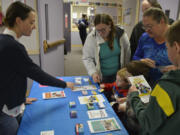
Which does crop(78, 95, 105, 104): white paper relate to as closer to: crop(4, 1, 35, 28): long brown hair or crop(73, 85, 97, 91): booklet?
crop(73, 85, 97, 91): booklet

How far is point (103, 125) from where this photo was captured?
1187mm

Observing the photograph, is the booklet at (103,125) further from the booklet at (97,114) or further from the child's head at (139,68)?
the child's head at (139,68)

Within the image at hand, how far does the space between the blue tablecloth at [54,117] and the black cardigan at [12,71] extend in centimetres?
17

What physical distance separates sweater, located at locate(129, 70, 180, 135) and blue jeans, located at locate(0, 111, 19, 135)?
978 mm

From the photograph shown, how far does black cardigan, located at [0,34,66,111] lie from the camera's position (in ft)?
3.79

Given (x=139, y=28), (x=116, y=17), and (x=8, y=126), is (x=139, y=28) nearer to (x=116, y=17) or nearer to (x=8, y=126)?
(x=8, y=126)

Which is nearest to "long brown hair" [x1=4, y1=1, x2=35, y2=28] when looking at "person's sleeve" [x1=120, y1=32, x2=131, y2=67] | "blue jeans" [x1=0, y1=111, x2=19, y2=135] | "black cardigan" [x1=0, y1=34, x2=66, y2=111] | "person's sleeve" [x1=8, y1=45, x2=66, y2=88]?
"black cardigan" [x1=0, y1=34, x2=66, y2=111]

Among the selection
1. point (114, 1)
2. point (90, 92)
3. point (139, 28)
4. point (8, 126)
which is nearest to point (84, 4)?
point (114, 1)

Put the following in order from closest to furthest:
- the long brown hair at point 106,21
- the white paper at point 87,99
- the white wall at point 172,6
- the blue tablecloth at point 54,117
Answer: the blue tablecloth at point 54,117
the white paper at point 87,99
the long brown hair at point 106,21
the white wall at point 172,6

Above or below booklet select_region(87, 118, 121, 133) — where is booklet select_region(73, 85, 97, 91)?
above


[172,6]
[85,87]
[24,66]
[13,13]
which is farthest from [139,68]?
[172,6]

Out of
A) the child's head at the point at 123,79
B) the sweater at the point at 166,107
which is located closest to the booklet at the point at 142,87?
the child's head at the point at 123,79

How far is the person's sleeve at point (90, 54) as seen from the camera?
201 cm

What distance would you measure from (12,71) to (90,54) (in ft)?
3.56
